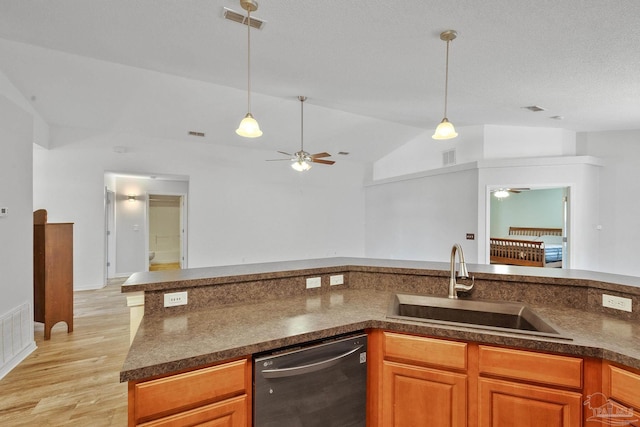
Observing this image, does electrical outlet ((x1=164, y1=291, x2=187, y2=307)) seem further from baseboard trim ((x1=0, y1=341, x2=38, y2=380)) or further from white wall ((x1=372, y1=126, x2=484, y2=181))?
white wall ((x1=372, y1=126, x2=484, y2=181))

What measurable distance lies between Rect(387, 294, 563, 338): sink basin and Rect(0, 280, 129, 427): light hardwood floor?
204 centimetres

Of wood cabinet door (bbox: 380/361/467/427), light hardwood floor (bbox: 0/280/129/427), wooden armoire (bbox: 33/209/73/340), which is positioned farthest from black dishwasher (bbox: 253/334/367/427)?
wooden armoire (bbox: 33/209/73/340)

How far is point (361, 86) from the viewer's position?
3691 millimetres

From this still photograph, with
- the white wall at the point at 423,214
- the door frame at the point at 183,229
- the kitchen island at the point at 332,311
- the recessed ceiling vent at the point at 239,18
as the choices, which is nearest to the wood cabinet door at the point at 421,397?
the kitchen island at the point at 332,311

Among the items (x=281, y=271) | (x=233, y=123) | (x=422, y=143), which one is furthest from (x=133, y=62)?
(x=422, y=143)

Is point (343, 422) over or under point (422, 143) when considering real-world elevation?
under

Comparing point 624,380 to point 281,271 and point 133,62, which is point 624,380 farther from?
point 133,62

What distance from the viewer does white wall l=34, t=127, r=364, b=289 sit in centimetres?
532

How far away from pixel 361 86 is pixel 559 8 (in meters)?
2.04

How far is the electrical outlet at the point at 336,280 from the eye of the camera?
6.91ft

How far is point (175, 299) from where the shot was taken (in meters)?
1.61

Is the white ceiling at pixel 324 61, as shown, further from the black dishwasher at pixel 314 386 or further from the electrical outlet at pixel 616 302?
the black dishwasher at pixel 314 386

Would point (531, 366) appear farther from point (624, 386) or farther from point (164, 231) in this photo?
point (164, 231)

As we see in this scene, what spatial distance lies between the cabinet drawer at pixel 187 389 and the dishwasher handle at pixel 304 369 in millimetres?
107
